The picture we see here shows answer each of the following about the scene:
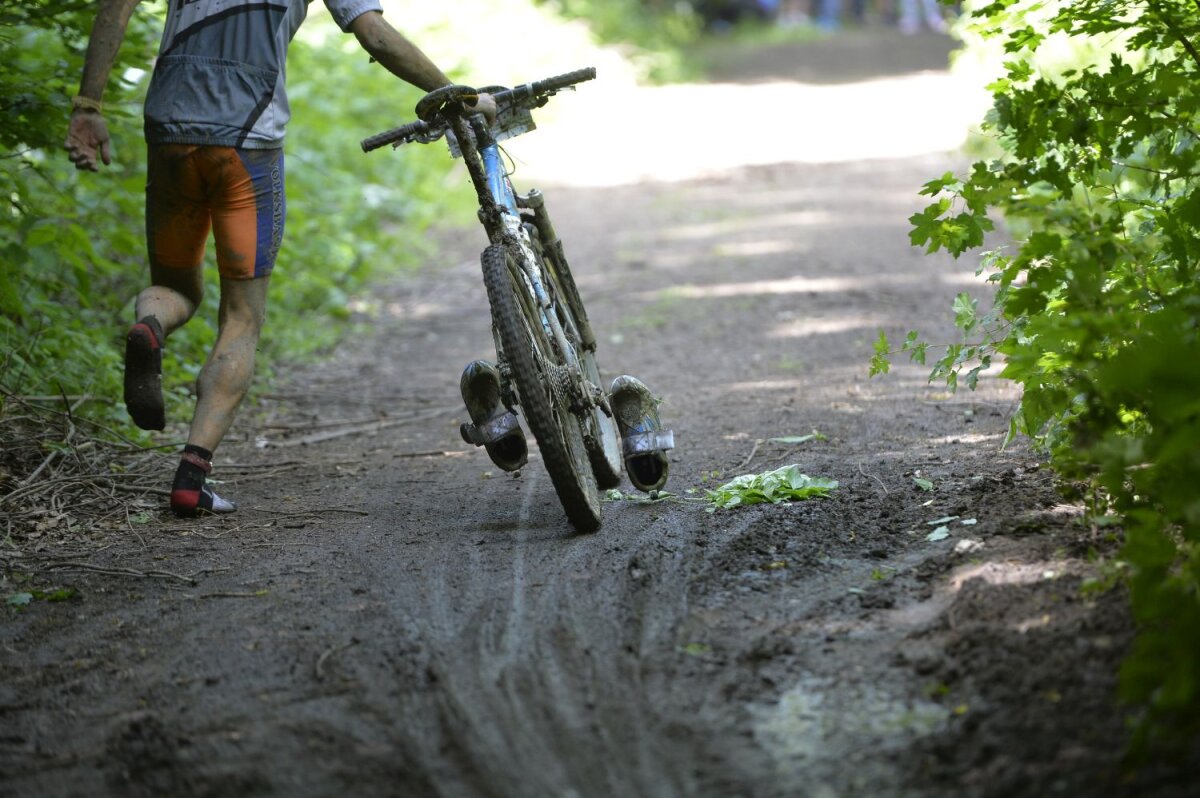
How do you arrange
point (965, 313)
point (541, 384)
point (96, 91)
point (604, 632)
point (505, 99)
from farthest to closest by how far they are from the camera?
1. point (505, 99)
2. point (96, 91)
3. point (965, 313)
4. point (541, 384)
5. point (604, 632)

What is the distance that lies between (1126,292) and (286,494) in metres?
3.16

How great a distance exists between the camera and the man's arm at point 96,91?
13.6 feet

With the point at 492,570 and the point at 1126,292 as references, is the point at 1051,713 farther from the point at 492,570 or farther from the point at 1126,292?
the point at 492,570

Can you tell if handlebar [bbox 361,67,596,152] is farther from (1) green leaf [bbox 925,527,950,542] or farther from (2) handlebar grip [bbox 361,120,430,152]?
(1) green leaf [bbox 925,527,950,542]

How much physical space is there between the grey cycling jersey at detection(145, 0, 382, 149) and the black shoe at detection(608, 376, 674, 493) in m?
1.58

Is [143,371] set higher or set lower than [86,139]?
lower

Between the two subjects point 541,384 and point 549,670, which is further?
point 541,384

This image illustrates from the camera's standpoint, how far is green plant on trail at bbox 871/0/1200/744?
2.50 m

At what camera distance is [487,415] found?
4406 millimetres

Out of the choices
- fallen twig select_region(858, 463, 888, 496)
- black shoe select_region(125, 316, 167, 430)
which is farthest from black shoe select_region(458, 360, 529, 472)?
fallen twig select_region(858, 463, 888, 496)

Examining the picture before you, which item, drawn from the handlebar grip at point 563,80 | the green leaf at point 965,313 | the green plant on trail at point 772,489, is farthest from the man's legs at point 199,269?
the green leaf at point 965,313

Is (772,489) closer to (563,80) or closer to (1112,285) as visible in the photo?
(1112,285)

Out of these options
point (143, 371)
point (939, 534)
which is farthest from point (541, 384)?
point (143, 371)

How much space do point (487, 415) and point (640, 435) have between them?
0.56 metres
